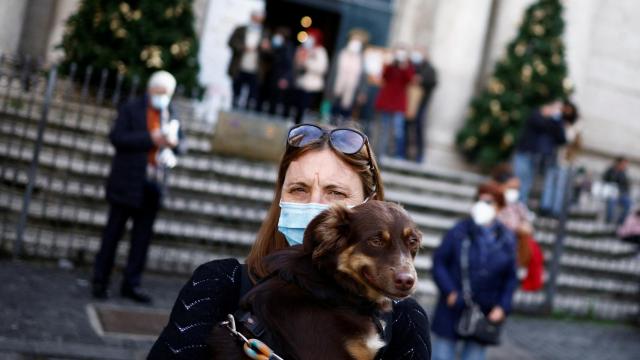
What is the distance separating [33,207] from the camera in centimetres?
1002

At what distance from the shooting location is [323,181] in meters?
2.55

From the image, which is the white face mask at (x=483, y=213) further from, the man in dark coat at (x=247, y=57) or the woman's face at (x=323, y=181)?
the man in dark coat at (x=247, y=57)

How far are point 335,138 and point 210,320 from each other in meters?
0.68

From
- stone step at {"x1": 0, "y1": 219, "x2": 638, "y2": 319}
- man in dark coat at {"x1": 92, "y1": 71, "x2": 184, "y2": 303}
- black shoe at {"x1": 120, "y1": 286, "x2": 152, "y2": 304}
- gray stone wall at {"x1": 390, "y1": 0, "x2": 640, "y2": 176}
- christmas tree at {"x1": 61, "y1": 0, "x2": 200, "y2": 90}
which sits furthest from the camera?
gray stone wall at {"x1": 390, "y1": 0, "x2": 640, "y2": 176}

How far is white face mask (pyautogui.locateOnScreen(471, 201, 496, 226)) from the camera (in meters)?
6.89

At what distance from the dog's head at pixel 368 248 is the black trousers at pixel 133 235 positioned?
251 inches

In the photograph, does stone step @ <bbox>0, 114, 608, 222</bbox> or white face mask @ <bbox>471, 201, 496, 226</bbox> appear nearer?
white face mask @ <bbox>471, 201, 496, 226</bbox>

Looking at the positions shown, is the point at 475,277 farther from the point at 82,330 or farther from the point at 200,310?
the point at 200,310

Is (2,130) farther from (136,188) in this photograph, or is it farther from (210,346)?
(210,346)

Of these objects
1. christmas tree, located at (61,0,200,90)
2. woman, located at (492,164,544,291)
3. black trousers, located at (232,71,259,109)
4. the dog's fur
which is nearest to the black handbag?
woman, located at (492,164,544,291)

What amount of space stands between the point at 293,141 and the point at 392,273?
69 centimetres

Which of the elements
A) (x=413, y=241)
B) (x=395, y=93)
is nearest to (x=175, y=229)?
(x=395, y=93)

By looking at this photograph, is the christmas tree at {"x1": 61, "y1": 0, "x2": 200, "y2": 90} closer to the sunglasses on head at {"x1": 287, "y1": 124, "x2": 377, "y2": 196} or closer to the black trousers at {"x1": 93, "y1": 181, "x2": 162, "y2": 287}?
the black trousers at {"x1": 93, "y1": 181, "x2": 162, "y2": 287}

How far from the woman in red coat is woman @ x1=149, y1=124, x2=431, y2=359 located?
12108mm
